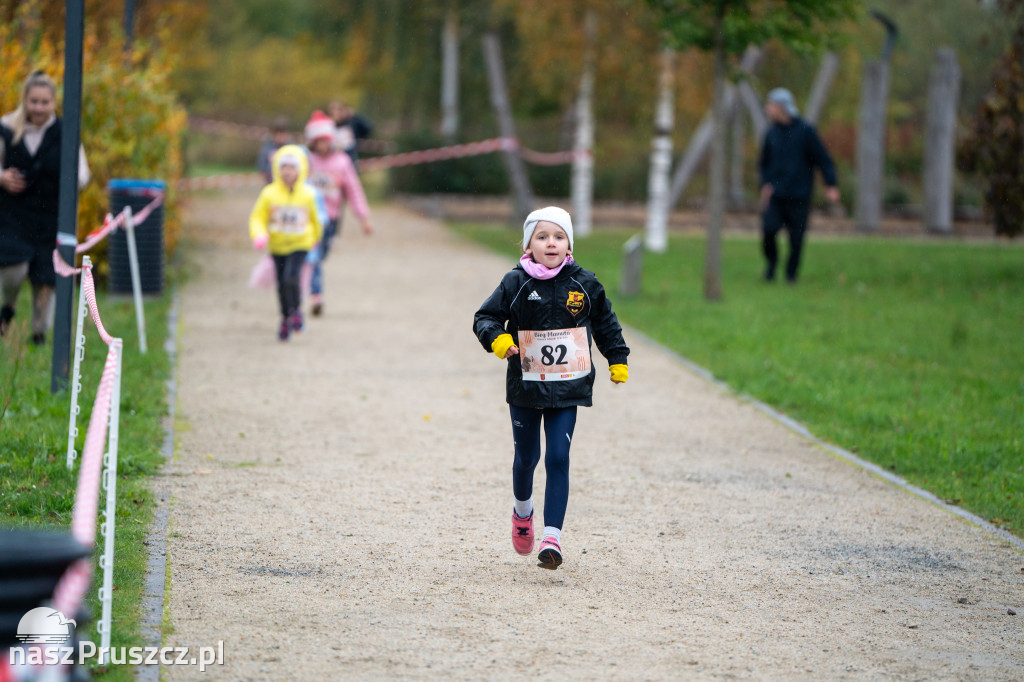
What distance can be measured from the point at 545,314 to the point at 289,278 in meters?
6.21

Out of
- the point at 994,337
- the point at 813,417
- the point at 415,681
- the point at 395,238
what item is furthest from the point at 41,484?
the point at 395,238

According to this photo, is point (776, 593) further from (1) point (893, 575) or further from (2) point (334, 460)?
(2) point (334, 460)

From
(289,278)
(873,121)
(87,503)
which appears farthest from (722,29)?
(873,121)

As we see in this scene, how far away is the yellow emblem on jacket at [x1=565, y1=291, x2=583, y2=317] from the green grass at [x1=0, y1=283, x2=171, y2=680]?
2.05 metres

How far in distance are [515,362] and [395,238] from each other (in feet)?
56.2

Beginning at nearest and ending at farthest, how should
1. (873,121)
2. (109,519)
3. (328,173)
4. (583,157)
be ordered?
(109,519) → (328,173) → (583,157) → (873,121)

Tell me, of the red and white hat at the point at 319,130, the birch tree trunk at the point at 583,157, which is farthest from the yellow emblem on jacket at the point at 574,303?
the birch tree trunk at the point at 583,157

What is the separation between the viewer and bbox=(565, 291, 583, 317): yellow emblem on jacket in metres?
5.66

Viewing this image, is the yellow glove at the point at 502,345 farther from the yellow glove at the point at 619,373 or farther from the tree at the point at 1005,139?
the tree at the point at 1005,139

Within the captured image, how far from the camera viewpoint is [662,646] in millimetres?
4785

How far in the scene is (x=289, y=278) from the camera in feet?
37.8

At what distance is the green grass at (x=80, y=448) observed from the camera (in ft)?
17.1

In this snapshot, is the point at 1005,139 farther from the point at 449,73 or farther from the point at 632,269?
the point at 449,73

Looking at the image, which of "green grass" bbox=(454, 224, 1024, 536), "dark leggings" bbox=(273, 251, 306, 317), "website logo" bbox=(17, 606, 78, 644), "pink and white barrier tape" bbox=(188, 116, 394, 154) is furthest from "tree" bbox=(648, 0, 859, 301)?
"pink and white barrier tape" bbox=(188, 116, 394, 154)
